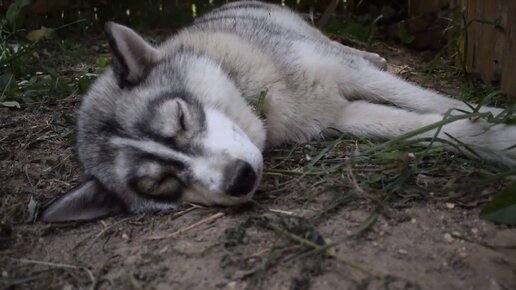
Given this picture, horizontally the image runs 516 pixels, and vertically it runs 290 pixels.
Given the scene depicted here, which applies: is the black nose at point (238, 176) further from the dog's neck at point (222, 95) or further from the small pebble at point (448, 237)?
the small pebble at point (448, 237)

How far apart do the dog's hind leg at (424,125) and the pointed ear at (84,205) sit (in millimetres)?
1393

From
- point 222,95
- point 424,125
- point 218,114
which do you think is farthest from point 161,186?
point 424,125

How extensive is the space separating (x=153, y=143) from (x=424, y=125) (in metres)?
1.52

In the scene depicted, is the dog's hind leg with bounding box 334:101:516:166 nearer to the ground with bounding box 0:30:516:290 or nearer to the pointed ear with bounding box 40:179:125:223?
the ground with bounding box 0:30:516:290

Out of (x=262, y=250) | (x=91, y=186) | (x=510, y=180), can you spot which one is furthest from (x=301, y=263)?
(x=91, y=186)

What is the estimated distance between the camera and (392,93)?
375 centimetres

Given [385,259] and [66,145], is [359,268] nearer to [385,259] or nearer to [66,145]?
[385,259]

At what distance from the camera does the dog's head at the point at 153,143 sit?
279 cm

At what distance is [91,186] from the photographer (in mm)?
3104

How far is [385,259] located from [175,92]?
1.44 metres

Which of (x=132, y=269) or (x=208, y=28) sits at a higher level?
(x=208, y=28)

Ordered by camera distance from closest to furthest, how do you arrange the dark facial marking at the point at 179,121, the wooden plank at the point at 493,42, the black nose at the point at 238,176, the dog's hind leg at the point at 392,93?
1. the black nose at the point at 238,176
2. the dark facial marking at the point at 179,121
3. the dog's hind leg at the point at 392,93
4. the wooden plank at the point at 493,42

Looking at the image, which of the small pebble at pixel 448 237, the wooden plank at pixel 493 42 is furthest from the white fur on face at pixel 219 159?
the wooden plank at pixel 493 42

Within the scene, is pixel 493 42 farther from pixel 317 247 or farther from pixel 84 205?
pixel 84 205
